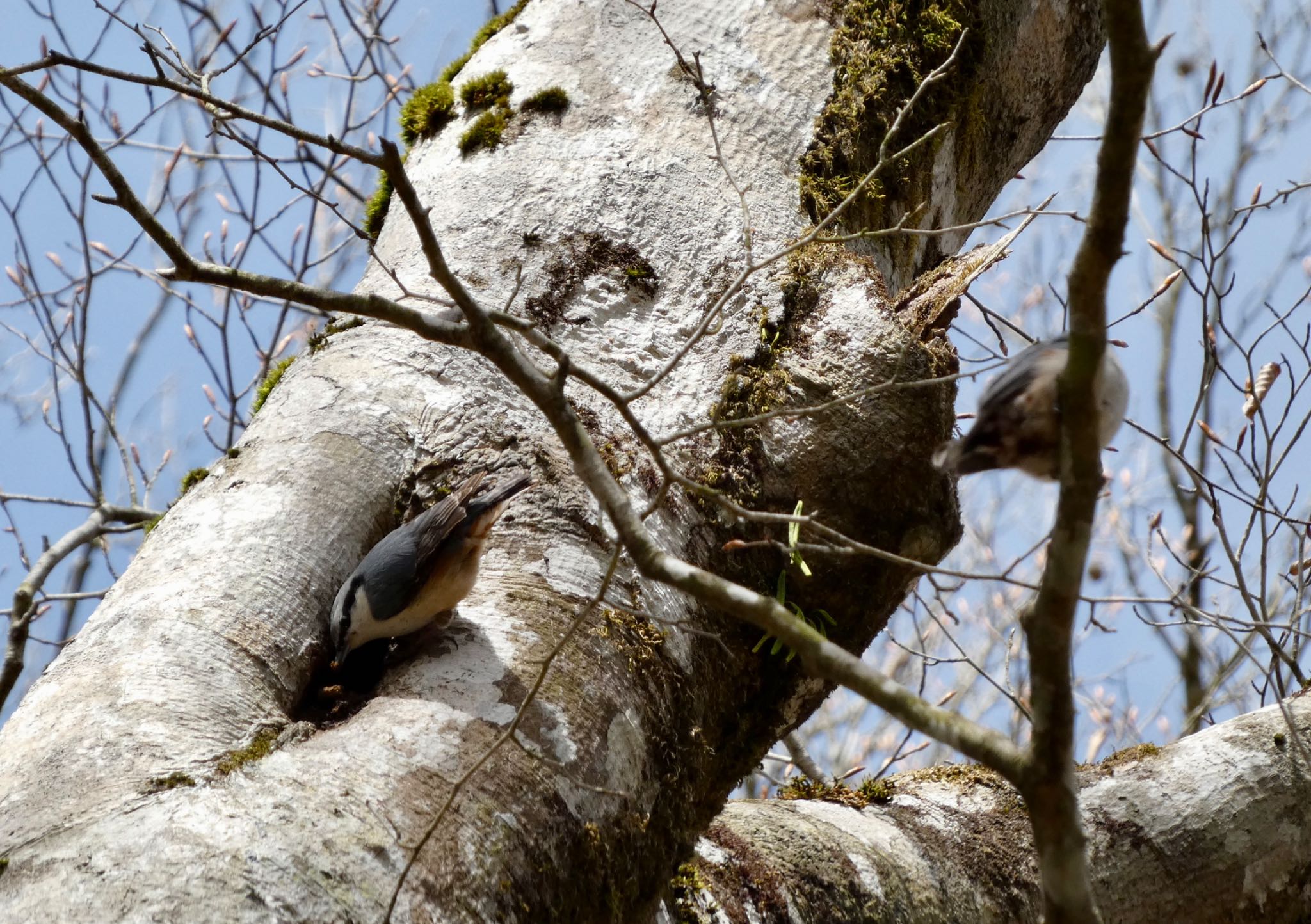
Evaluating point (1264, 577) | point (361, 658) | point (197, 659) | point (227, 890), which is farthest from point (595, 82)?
point (1264, 577)

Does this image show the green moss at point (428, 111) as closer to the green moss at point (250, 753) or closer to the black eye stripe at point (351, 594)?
the black eye stripe at point (351, 594)

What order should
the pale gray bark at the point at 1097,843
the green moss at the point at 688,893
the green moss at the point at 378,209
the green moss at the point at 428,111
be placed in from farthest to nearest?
the green moss at the point at 378,209
the green moss at the point at 428,111
the pale gray bark at the point at 1097,843
the green moss at the point at 688,893

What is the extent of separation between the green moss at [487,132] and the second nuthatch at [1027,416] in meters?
1.31

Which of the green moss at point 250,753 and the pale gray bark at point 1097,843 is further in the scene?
the pale gray bark at point 1097,843

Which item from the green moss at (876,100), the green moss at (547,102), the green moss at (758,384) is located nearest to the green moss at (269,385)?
the green moss at (547,102)

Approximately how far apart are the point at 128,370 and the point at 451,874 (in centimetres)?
462

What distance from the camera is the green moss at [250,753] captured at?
4.48ft

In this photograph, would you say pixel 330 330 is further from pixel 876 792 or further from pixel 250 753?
pixel 876 792

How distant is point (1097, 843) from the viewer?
2.07 m

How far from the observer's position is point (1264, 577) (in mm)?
2762

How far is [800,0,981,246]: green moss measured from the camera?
2.33 metres

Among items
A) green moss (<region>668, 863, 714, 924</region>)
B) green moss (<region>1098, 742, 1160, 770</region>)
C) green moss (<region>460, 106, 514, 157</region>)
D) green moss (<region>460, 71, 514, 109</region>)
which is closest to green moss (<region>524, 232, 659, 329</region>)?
green moss (<region>460, 106, 514, 157</region>)

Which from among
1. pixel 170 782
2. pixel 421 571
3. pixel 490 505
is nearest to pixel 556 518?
pixel 490 505

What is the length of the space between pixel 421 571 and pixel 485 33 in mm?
1557
